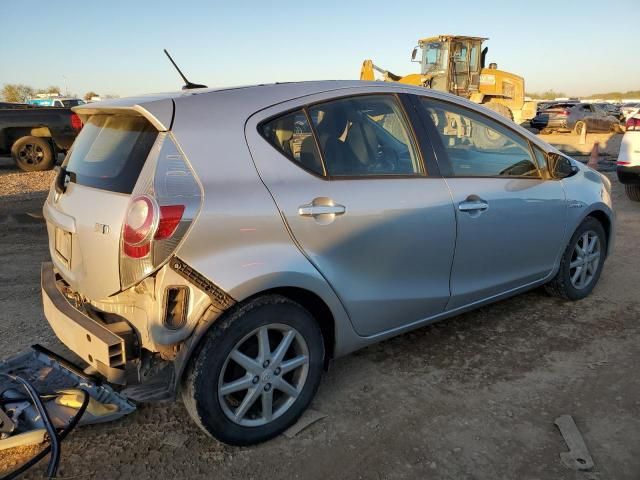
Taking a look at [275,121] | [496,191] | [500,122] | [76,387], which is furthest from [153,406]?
[500,122]

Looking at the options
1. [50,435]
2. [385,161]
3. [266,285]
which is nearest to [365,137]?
[385,161]

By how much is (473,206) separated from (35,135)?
10.7 meters

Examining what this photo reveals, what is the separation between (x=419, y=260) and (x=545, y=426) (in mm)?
1053

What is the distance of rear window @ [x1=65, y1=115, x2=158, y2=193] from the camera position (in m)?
2.29

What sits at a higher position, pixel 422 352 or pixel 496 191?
pixel 496 191

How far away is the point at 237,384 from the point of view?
7.80 feet

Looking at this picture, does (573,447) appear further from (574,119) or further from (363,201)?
(574,119)

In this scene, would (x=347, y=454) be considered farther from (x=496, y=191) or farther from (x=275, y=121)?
(x=496, y=191)

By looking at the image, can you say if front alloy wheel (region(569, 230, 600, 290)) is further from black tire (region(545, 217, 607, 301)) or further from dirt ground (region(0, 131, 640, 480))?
dirt ground (region(0, 131, 640, 480))

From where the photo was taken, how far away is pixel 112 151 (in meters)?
2.47

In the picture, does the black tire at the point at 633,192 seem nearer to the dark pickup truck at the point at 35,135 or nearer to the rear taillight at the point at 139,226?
the rear taillight at the point at 139,226

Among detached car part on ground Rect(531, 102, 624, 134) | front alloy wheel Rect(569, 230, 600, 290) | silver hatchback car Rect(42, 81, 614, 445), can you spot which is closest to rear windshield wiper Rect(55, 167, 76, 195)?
silver hatchback car Rect(42, 81, 614, 445)

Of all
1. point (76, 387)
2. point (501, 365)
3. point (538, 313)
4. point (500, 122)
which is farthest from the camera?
point (538, 313)

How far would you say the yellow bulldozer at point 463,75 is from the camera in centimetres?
1756
